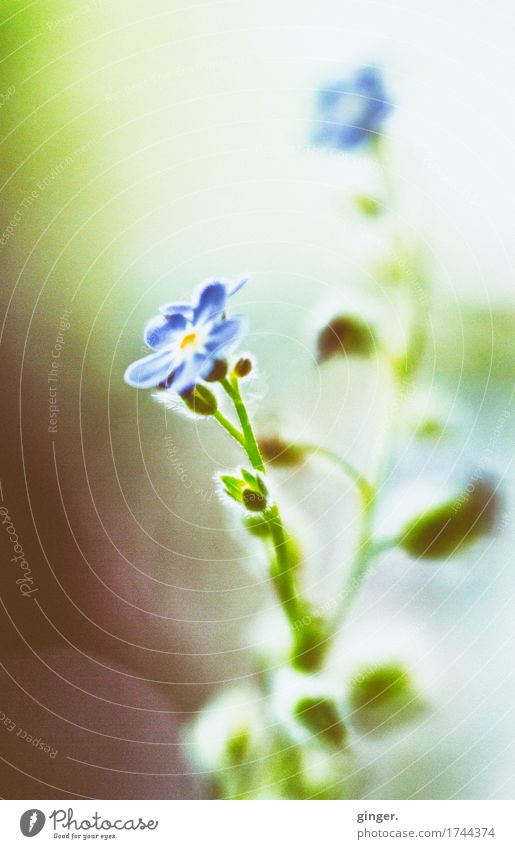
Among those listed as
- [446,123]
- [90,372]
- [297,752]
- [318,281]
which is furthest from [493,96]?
[297,752]

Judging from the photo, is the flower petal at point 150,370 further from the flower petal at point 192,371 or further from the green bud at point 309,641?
the green bud at point 309,641

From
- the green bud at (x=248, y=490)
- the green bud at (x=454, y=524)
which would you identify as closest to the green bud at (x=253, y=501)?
the green bud at (x=248, y=490)

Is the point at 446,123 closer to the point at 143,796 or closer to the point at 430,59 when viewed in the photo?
the point at 430,59

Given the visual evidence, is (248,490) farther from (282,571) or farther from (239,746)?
(239,746)

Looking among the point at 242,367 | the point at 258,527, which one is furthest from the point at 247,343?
the point at 258,527

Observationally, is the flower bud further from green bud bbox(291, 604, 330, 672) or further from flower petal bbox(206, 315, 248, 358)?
green bud bbox(291, 604, 330, 672)
